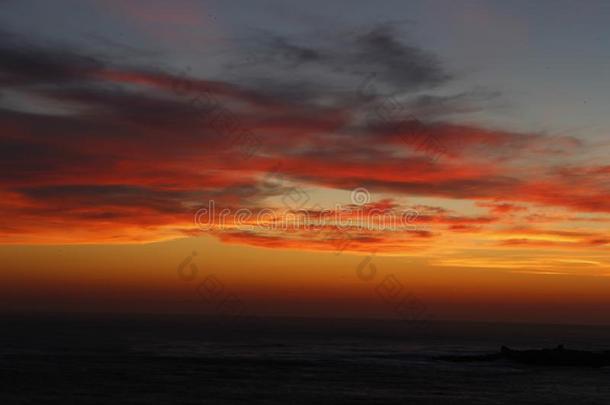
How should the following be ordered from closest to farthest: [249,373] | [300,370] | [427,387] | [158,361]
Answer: [427,387] < [249,373] < [300,370] < [158,361]

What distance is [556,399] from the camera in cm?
5925

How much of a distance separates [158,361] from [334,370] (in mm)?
22660

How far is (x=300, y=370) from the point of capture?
79.9m

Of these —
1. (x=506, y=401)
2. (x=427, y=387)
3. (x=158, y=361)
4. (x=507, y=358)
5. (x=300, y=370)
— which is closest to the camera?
(x=506, y=401)

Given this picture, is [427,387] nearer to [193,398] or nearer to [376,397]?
[376,397]

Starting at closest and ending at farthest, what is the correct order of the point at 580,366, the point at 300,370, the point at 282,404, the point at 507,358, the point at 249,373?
the point at 282,404 < the point at 249,373 < the point at 300,370 < the point at 580,366 < the point at 507,358

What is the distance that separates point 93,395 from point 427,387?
3021cm

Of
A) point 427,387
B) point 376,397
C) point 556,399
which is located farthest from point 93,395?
point 556,399

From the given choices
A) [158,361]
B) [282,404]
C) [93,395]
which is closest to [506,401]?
[282,404]

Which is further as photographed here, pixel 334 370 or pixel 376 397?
pixel 334 370

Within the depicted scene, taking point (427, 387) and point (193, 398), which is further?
point (427, 387)

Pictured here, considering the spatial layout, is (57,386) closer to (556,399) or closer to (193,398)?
(193,398)

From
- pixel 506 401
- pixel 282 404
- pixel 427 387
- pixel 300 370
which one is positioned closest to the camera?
pixel 282 404

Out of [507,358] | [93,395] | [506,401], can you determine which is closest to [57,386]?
[93,395]
